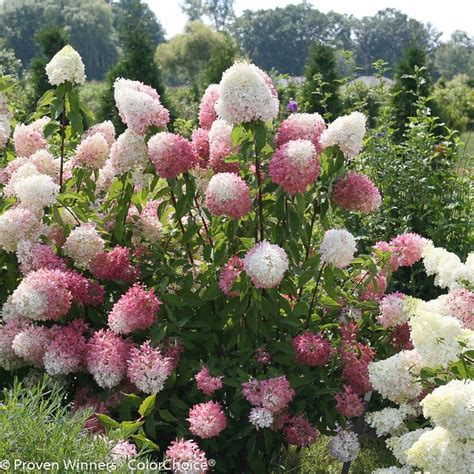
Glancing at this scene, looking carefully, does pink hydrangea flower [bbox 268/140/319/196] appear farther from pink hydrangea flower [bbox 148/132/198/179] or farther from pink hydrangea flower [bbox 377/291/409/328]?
pink hydrangea flower [bbox 377/291/409/328]

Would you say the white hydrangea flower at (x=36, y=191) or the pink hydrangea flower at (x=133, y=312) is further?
the white hydrangea flower at (x=36, y=191)

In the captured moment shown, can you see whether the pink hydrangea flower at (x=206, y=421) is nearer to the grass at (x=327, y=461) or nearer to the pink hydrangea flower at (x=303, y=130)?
the pink hydrangea flower at (x=303, y=130)

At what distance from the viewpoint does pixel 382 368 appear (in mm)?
2340

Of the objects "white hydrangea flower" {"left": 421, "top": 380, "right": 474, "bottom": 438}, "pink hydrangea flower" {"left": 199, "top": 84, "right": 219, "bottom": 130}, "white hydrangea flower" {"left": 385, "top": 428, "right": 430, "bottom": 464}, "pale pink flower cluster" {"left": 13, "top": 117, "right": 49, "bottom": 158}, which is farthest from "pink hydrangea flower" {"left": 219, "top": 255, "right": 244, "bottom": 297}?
"pale pink flower cluster" {"left": 13, "top": 117, "right": 49, "bottom": 158}

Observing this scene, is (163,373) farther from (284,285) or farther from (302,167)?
(302,167)

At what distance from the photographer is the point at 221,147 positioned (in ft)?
8.80

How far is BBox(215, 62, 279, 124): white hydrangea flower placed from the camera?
2.29 m

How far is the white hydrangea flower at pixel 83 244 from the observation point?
2635 mm

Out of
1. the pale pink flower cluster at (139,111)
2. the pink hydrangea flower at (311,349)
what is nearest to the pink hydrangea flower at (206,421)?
the pink hydrangea flower at (311,349)

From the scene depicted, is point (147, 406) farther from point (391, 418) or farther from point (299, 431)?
point (391, 418)

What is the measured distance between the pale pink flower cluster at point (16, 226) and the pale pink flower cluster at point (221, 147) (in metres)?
0.70

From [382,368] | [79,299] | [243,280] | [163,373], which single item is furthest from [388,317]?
[79,299]

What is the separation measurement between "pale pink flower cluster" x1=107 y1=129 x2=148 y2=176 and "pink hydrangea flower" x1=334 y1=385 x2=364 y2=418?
44.0 inches

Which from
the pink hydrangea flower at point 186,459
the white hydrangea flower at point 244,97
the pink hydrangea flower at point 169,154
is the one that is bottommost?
the pink hydrangea flower at point 186,459
